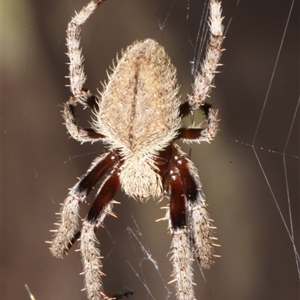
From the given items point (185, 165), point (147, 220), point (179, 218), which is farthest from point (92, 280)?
point (147, 220)

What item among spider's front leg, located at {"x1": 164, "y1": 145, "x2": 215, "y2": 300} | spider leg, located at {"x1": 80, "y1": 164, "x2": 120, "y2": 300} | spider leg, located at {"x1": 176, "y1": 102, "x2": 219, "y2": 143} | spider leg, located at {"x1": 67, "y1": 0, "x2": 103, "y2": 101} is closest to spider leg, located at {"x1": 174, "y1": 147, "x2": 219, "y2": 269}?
spider's front leg, located at {"x1": 164, "y1": 145, "x2": 215, "y2": 300}

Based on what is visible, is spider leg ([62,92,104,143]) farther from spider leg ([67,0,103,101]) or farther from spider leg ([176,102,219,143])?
spider leg ([176,102,219,143])

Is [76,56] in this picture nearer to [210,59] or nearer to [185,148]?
[210,59]

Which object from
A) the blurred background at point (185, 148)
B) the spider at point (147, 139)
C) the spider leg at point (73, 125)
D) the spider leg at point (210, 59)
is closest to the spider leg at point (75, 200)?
the spider at point (147, 139)

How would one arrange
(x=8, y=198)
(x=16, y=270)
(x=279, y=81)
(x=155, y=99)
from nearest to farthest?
(x=155, y=99) → (x=279, y=81) → (x=16, y=270) → (x=8, y=198)

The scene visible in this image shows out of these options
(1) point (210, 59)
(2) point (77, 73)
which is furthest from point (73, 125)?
(1) point (210, 59)

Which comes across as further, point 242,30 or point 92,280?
point 242,30

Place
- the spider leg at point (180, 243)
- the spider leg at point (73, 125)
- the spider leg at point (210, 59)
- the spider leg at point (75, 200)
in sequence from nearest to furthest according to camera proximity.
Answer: the spider leg at point (210, 59) → the spider leg at point (180, 243) → the spider leg at point (73, 125) → the spider leg at point (75, 200)

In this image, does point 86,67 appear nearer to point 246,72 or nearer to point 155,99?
point 246,72

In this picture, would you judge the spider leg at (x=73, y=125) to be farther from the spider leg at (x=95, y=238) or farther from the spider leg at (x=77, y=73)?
the spider leg at (x=95, y=238)
